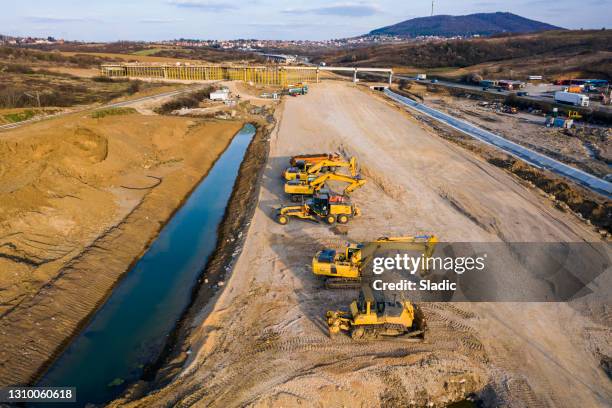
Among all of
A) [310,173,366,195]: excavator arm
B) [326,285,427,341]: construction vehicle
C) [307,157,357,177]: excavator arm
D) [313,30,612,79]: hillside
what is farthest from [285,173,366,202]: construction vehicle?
[313,30,612,79]: hillside

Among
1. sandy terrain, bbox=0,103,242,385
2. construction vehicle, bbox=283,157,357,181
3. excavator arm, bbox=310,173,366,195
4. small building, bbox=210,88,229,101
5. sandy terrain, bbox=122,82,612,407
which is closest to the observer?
sandy terrain, bbox=122,82,612,407

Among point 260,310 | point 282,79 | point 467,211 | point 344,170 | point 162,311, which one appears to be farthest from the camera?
point 282,79

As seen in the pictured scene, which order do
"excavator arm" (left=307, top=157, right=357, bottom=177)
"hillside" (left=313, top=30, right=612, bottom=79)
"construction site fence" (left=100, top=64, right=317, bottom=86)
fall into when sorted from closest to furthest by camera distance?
1. "excavator arm" (left=307, top=157, right=357, bottom=177)
2. "construction site fence" (left=100, top=64, right=317, bottom=86)
3. "hillside" (left=313, top=30, right=612, bottom=79)

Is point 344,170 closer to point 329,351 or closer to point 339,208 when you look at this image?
point 339,208

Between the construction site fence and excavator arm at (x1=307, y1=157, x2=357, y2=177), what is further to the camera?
the construction site fence

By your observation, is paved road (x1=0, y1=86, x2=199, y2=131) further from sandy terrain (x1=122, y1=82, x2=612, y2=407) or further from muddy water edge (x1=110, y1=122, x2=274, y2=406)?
sandy terrain (x1=122, y1=82, x2=612, y2=407)

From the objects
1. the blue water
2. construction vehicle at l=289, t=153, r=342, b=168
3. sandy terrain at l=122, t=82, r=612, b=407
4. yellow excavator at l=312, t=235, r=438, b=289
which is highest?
construction vehicle at l=289, t=153, r=342, b=168

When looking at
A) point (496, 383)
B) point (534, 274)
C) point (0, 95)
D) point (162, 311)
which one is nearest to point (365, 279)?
point (496, 383)

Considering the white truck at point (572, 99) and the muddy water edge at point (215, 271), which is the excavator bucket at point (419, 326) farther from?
the white truck at point (572, 99)
